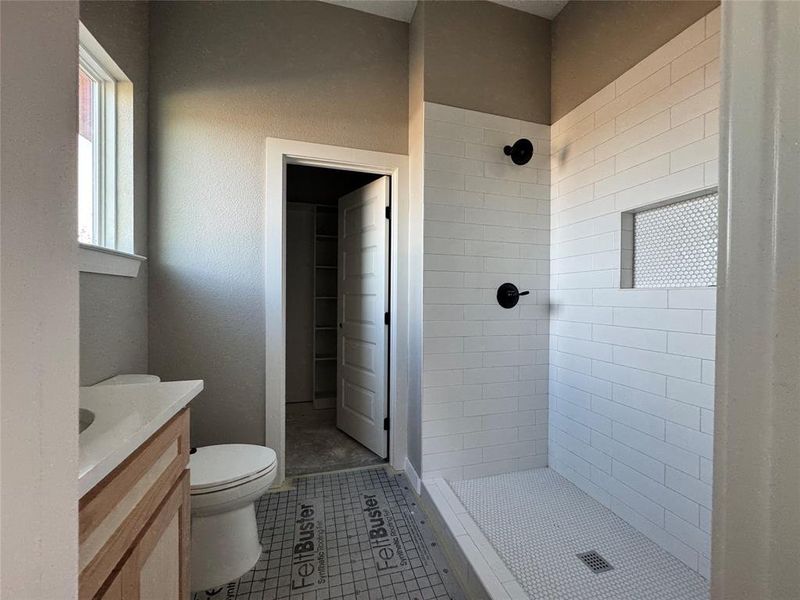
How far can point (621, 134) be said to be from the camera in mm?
1778

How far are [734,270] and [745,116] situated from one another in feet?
0.44

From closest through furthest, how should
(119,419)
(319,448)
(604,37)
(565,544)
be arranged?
(119,419), (565,544), (604,37), (319,448)

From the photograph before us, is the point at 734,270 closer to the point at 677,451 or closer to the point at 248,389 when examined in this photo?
the point at 677,451

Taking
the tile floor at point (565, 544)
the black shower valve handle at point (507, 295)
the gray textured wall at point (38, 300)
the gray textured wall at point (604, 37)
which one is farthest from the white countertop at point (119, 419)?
the gray textured wall at point (604, 37)

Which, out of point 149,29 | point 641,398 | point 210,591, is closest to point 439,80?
point 149,29

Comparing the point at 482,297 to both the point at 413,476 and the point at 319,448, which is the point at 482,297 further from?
the point at 319,448

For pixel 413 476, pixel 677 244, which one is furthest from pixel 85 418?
pixel 677 244

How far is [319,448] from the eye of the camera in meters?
2.69

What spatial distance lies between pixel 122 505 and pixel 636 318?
1962 mm

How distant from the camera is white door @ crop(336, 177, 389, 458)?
2477mm

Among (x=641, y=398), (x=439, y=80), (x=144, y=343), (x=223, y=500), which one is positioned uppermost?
(x=439, y=80)

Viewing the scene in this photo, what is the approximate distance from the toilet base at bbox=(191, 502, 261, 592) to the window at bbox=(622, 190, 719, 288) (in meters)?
2.11

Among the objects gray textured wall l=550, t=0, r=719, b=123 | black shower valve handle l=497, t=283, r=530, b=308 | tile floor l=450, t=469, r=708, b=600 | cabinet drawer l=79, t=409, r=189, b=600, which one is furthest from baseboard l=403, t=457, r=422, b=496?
gray textured wall l=550, t=0, r=719, b=123

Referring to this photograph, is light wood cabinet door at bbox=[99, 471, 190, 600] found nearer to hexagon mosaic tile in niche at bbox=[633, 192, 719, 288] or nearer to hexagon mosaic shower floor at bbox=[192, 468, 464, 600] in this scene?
hexagon mosaic shower floor at bbox=[192, 468, 464, 600]
